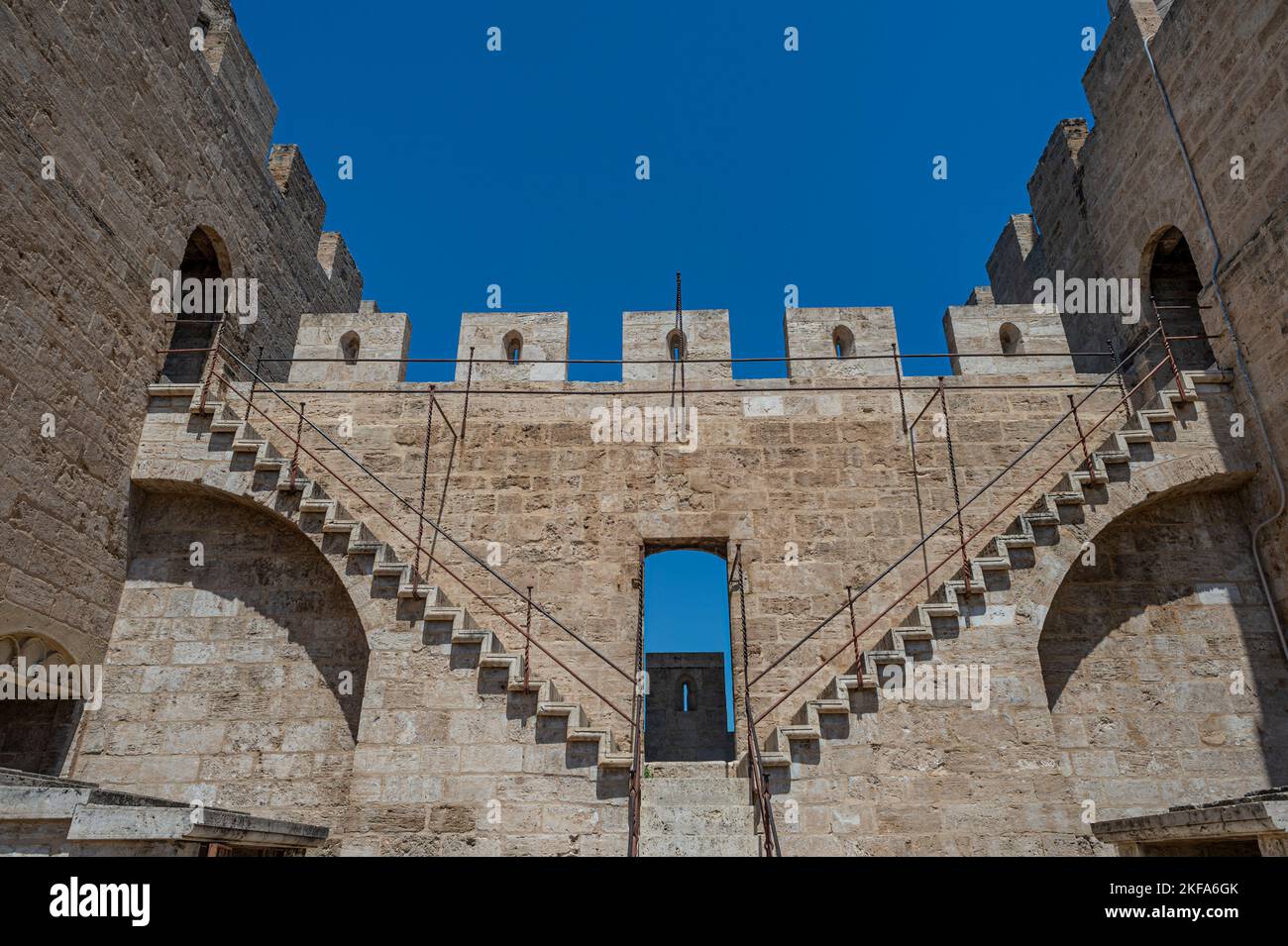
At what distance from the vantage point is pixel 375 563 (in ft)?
26.5

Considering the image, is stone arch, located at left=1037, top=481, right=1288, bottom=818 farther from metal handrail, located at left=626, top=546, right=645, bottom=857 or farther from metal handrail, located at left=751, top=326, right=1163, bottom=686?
metal handrail, located at left=626, top=546, right=645, bottom=857

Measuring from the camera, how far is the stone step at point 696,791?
729 cm

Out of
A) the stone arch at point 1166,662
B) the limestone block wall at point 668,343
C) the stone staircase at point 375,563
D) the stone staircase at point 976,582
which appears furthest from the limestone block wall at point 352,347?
the stone arch at point 1166,662

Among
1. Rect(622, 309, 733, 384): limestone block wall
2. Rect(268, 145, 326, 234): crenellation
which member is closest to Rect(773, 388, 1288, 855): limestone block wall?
Rect(622, 309, 733, 384): limestone block wall

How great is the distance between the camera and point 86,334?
8258 millimetres

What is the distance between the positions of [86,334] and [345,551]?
11.1 feet

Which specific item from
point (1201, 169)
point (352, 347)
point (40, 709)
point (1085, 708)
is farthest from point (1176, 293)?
point (40, 709)

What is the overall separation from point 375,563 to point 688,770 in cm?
392

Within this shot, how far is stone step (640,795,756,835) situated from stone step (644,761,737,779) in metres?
1.05

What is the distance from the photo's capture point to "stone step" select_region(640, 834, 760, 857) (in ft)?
22.1

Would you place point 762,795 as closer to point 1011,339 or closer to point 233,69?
point 1011,339

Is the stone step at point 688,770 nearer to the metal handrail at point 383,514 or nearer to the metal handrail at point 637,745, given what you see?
the metal handrail at point 637,745

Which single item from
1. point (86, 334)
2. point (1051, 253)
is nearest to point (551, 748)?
point (86, 334)
